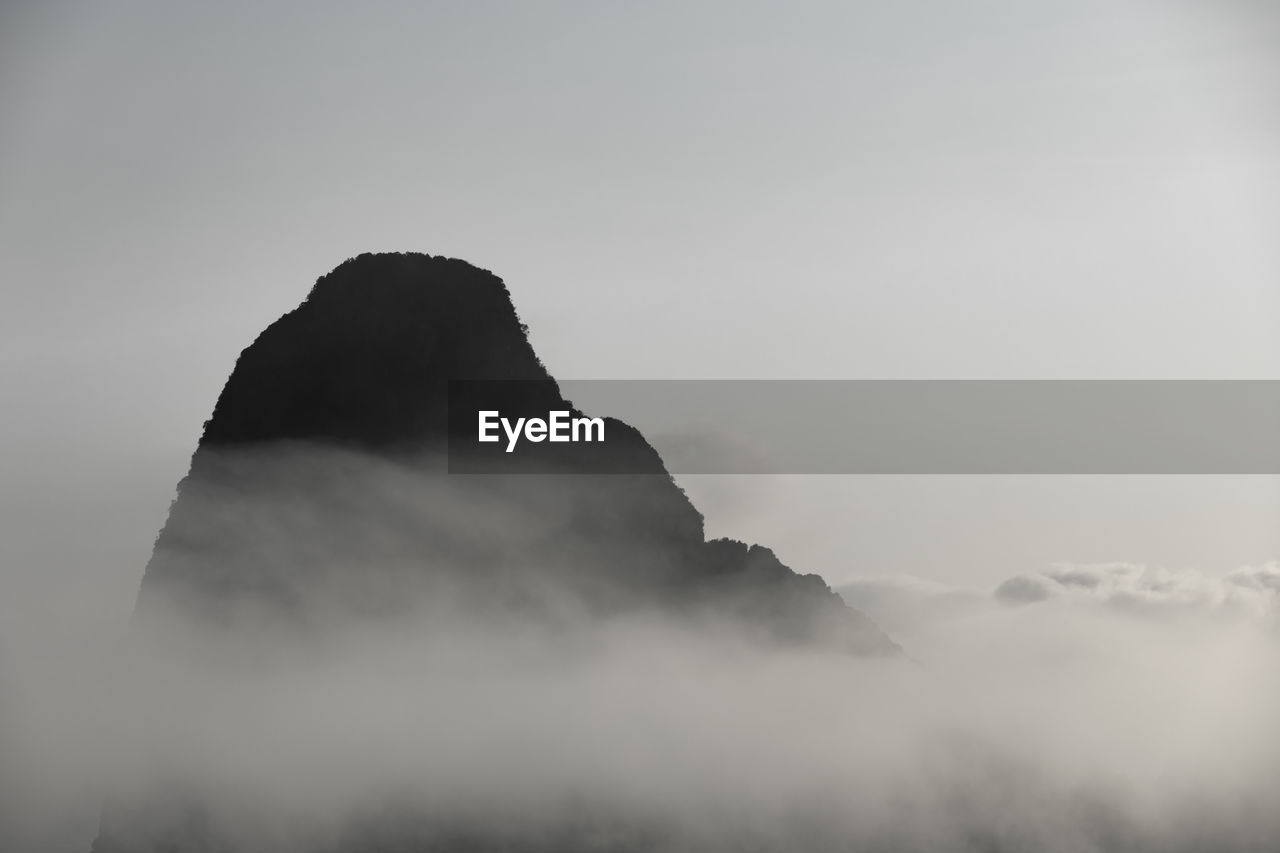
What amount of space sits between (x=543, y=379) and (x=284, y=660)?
57975mm

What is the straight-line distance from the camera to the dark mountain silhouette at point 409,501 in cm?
18062

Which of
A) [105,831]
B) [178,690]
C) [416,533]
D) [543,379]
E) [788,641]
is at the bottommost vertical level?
[105,831]

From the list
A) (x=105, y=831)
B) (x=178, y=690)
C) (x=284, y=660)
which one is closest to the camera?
(x=105, y=831)

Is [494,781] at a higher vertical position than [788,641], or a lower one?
lower

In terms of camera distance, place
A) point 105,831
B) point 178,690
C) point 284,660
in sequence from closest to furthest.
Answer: point 105,831 < point 178,690 < point 284,660

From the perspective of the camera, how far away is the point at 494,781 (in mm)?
189125

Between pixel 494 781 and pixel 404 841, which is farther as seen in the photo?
pixel 494 781

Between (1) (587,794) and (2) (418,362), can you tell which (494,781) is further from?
(2) (418,362)

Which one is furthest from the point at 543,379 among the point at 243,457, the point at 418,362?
the point at 243,457

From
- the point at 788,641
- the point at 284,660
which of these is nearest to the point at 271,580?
the point at 284,660

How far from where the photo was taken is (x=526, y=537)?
194125mm

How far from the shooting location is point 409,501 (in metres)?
188

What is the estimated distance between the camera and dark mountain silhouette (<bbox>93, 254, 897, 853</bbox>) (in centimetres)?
18062

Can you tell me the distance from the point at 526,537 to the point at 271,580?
3899 centimetres
